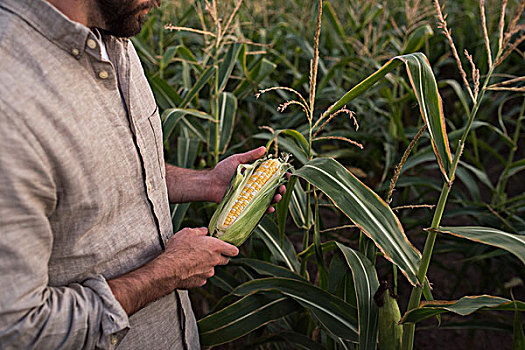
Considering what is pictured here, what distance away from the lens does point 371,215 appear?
1113 millimetres

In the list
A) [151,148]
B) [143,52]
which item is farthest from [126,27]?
[143,52]

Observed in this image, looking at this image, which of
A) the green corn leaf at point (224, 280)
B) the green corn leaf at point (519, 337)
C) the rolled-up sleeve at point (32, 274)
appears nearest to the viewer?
the rolled-up sleeve at point (32, 274)

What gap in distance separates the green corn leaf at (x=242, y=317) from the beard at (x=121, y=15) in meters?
0.84

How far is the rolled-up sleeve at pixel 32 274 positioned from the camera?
826 mm

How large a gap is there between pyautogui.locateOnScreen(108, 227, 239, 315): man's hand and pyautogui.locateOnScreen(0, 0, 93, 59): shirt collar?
1.62ft

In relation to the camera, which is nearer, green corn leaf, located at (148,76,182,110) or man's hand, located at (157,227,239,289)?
man's hand, located at (157,227,239,289)

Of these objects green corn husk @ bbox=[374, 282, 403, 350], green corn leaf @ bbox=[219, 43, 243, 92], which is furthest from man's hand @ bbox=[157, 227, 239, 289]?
green corn leaf @ bbox=[219, 43, 243, 92]

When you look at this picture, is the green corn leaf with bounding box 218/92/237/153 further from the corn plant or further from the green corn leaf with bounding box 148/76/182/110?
the corn plant

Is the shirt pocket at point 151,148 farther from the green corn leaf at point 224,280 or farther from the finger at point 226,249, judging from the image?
the green corn leaf at point 224,280

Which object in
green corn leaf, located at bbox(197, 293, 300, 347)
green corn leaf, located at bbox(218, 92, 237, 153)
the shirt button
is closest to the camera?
the shirt button

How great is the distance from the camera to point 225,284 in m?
1.93

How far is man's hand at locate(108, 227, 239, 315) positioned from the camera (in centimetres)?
104

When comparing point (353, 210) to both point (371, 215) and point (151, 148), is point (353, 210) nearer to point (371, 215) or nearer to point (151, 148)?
point (371, 215)

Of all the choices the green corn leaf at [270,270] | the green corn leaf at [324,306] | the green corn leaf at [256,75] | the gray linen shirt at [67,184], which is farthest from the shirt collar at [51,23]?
the green corn leaf at [256,75]
